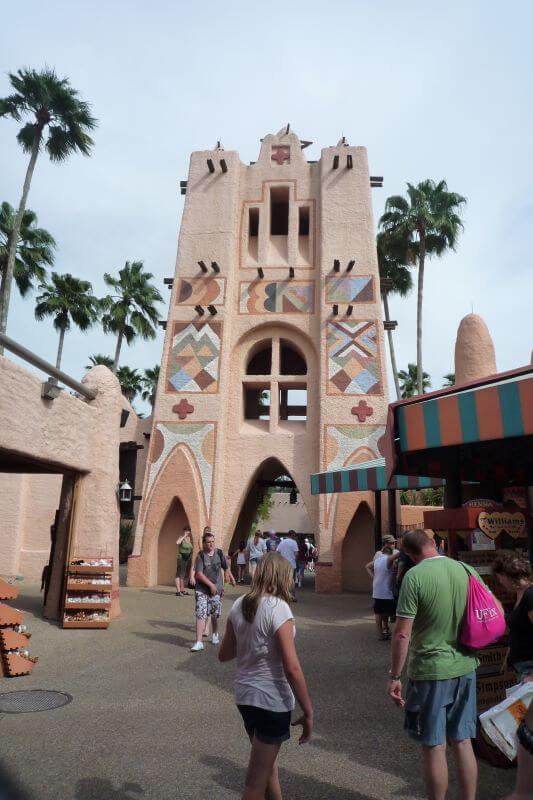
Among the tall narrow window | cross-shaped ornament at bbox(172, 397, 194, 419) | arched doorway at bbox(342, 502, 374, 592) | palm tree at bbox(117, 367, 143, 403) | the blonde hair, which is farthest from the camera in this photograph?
palm tree at bbox(117, 367, 143, 403)

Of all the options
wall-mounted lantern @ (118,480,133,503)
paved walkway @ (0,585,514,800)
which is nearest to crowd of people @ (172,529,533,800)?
paved walkway @ (0,585,514,800)

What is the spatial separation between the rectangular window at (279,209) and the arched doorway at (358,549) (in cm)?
1051

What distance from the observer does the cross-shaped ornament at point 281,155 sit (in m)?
20.5

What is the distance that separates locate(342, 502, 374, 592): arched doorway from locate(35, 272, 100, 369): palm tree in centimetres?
1829

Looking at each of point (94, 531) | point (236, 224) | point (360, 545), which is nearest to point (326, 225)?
point (236, 224)

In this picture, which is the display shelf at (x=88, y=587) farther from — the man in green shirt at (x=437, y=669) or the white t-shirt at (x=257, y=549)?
the man in green shirt at (x=437, y=669)

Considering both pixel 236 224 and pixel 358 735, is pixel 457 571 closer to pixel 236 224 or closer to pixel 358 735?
pixel 358 735

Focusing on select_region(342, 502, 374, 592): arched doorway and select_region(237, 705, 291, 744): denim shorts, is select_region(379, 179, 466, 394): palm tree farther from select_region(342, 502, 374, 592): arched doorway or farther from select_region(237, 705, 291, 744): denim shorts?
select_region(237, 705, 291, 744): denim shorts

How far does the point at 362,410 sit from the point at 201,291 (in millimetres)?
6519

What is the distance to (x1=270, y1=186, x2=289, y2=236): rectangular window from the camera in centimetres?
2061

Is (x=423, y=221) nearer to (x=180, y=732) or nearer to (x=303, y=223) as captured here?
(x=303, y=223)

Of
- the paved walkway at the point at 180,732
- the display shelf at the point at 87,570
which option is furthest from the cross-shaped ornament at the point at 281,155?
the paved walkway at the point at 180,732

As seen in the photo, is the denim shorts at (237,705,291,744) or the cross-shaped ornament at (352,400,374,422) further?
the cross-shaped ornament at (352,400,374,422)

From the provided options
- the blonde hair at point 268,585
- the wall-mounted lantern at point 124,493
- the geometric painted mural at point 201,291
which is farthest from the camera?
the geometric painted mural at point 201,291
